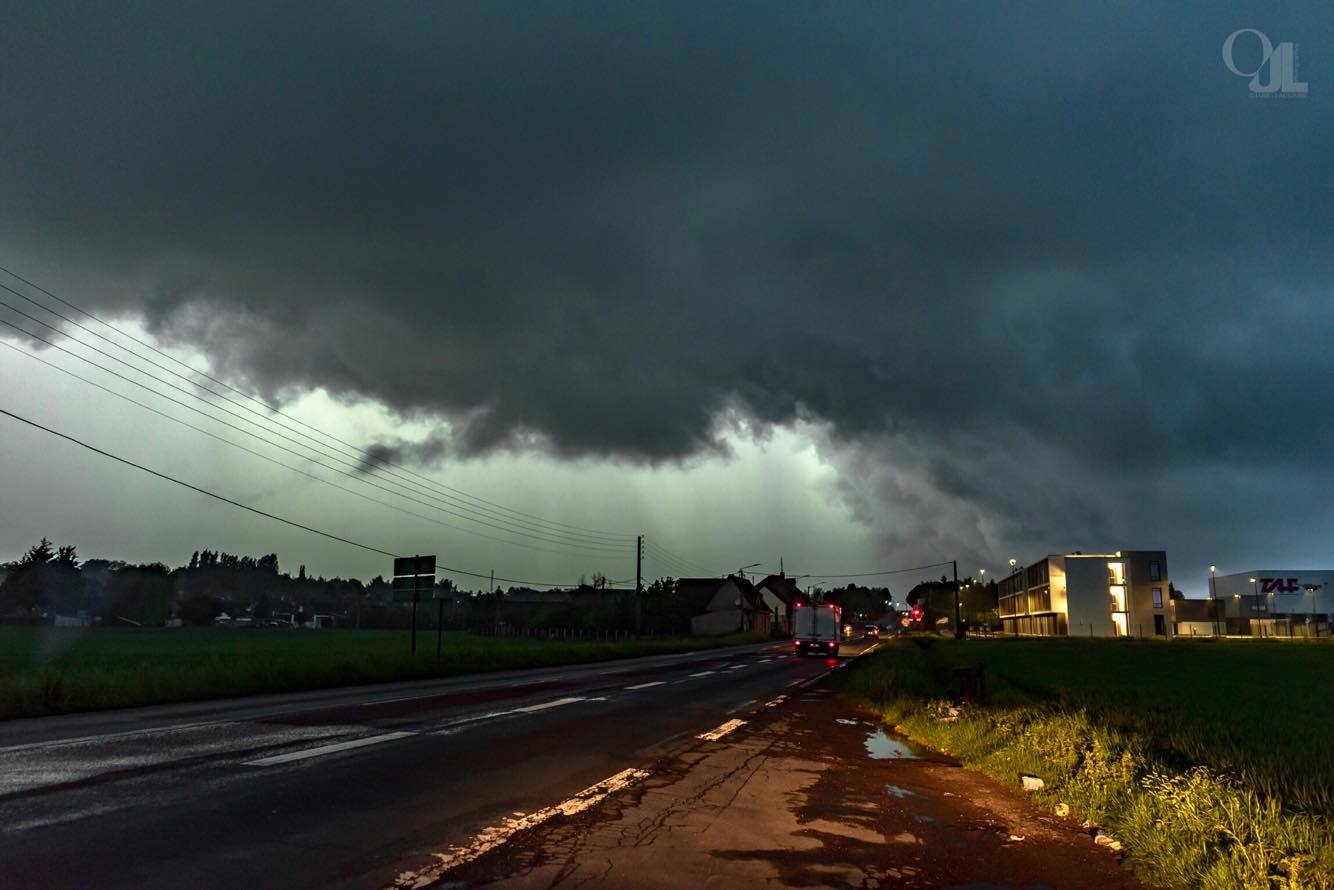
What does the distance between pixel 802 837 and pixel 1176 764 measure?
4.80 m

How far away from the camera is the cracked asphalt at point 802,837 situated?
572cm

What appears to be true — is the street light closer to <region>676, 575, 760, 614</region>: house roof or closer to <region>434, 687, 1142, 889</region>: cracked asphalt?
<region>676, 575, 760, 614</region>: house roof

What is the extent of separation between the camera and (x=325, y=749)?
1038 centimetres

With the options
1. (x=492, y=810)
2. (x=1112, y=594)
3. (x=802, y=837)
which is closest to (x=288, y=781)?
(x=492, y=810)

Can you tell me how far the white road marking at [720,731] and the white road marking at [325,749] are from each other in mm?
4883

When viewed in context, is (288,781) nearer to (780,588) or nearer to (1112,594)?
(1112,594)

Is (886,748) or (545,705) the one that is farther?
(545,705)

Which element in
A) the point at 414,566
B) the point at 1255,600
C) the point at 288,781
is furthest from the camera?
the point at 1255,600

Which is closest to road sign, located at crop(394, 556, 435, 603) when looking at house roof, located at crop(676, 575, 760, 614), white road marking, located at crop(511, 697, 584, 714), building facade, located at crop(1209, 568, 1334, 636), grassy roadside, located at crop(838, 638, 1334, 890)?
white road marking, located at crop(511, 697, 584, 714)

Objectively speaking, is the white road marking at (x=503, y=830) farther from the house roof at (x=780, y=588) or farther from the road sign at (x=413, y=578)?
the house roof at (x=780, y=588)

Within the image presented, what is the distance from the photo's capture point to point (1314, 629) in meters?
83.9

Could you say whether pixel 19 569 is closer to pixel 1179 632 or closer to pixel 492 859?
pixel 492 859

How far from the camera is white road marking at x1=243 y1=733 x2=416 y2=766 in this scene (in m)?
9.39

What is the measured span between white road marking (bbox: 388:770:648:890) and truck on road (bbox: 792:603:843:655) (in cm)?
4227
